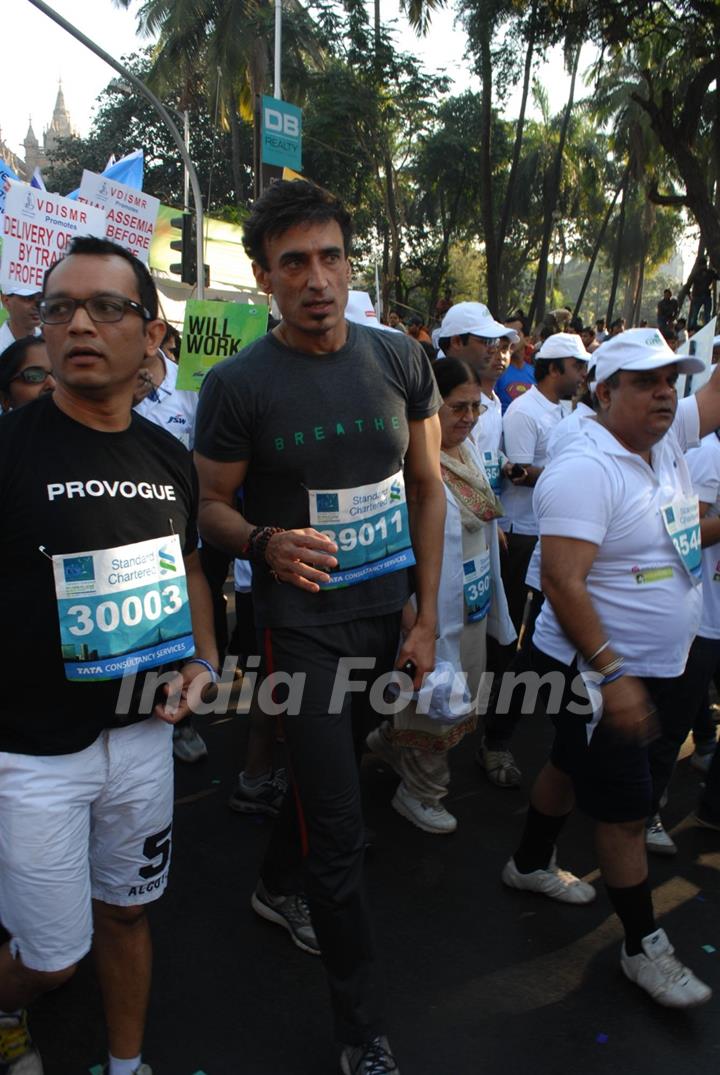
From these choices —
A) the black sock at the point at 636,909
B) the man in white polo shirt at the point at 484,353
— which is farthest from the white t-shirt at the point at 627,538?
the man in white polo shirt at the point at 484,353

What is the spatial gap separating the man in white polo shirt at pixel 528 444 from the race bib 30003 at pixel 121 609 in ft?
10.6

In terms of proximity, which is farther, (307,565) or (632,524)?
(632,524)

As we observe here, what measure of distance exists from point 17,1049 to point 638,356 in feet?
8.66

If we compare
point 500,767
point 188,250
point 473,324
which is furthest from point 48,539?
point 188,250

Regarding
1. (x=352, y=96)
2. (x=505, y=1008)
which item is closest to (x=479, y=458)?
(x=505, y=1008)

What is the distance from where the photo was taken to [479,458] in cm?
425

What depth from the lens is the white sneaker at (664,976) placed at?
285 cm

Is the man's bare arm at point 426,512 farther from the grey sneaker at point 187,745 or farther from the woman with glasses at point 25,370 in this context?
the grey sneaker at point 187,745

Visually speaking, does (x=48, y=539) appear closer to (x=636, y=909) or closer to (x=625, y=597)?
(x=625, y=597)

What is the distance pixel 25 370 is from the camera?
128 inches

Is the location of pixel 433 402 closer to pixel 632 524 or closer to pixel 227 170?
pixel 632 524

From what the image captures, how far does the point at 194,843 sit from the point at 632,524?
2278 mm

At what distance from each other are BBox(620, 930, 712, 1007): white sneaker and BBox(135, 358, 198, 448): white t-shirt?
10.1ft

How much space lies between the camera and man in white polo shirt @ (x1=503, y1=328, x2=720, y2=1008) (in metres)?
2.74
